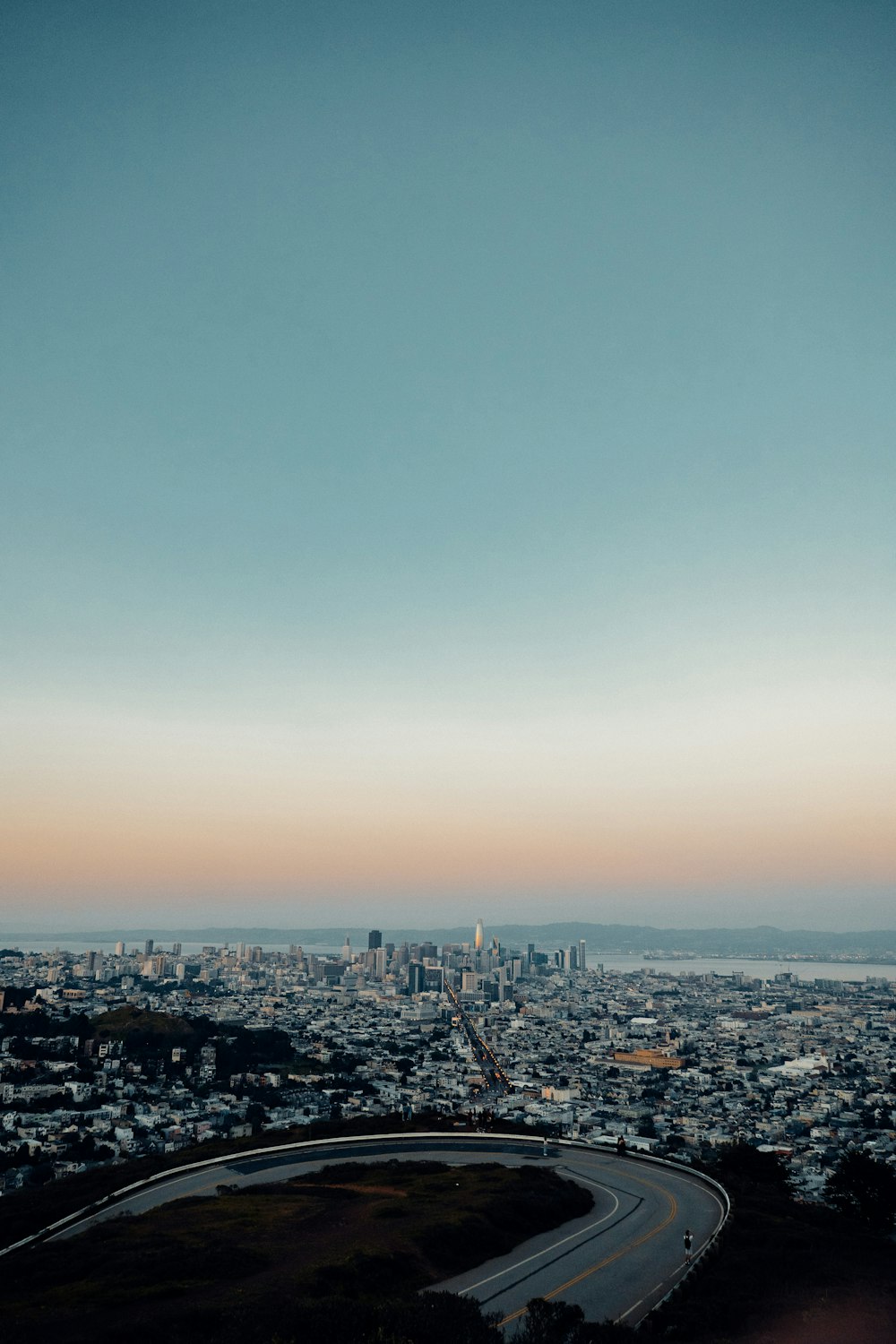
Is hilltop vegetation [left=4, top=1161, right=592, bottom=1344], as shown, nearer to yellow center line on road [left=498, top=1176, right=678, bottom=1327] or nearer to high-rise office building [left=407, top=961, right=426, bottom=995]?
yellow center line on road [left=498, top=1176, right=678, bottom=1327]

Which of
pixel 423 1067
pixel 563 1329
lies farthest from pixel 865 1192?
pixel 423 1067

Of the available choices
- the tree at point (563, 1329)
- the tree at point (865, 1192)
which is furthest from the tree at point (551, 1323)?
the tree at point (865, 1192)

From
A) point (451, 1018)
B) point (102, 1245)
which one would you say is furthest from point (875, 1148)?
point (451, 1018)

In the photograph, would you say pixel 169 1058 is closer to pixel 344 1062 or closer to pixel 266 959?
pixel 344 1062

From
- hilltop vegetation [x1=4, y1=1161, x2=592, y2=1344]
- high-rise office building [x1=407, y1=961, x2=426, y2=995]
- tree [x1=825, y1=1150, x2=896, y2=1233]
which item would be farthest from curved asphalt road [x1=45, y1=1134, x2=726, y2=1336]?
high-rise office building [x1=407, y1=961, x2=426, y2=995]

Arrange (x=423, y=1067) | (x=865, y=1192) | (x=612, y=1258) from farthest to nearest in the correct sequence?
1. (x=423, y=1067)
2. (x=865, y=1192)
3. (x=612, y=1258)

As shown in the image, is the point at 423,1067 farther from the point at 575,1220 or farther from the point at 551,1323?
the point at 551,1323

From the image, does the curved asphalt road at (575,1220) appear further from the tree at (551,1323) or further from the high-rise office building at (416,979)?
the high-rise office building at (416,979)
